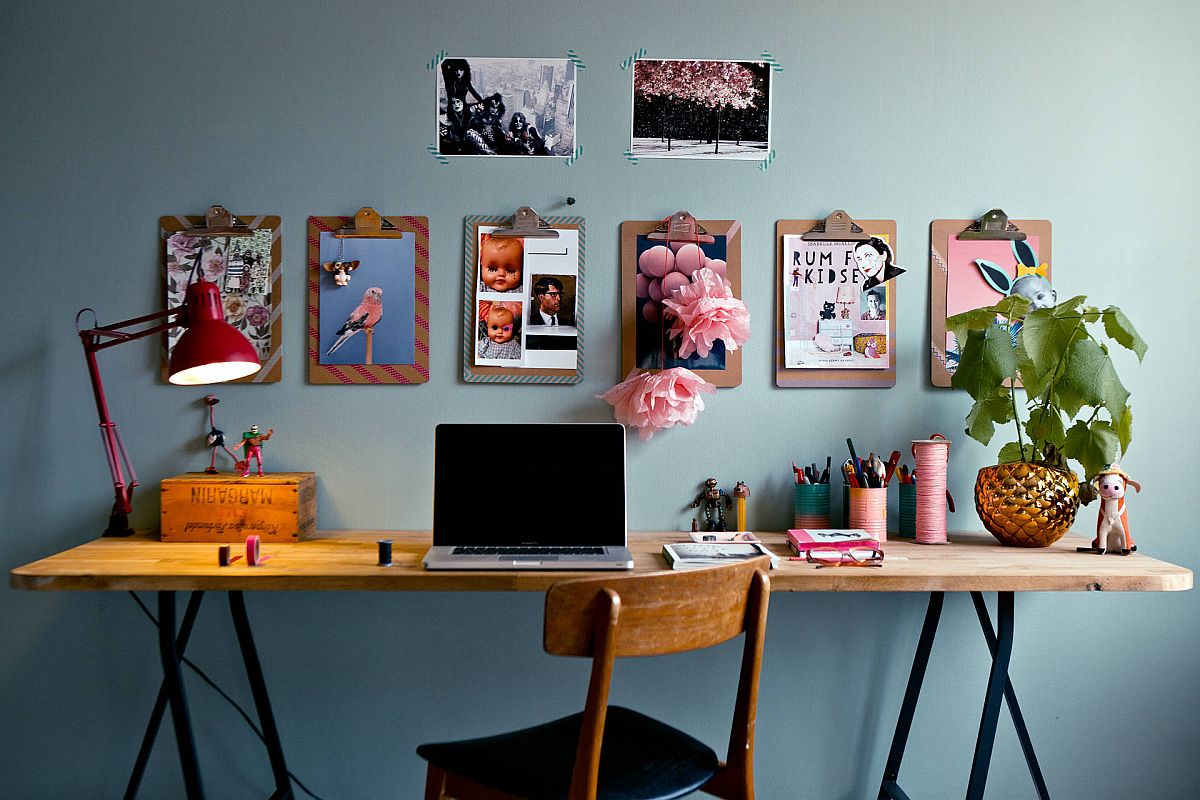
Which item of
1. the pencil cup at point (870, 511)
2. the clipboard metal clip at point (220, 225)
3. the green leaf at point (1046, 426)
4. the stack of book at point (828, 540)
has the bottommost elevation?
the stack of book at point (828, 540)

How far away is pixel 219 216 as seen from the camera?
204 cm

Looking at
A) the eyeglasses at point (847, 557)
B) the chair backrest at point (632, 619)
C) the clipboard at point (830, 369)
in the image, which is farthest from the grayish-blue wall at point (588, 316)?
the chair backrest at point (632, 619)

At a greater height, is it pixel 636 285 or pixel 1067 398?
pixel 636 285

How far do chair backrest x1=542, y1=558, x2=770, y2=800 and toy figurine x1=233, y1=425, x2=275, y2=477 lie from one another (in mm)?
1115

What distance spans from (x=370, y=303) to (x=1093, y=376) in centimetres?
162

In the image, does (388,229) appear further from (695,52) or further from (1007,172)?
(1007,172)

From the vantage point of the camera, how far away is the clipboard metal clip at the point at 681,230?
6.72ft

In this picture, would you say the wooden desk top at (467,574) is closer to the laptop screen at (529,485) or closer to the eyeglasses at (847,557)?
the eyeglasses at (847,557)

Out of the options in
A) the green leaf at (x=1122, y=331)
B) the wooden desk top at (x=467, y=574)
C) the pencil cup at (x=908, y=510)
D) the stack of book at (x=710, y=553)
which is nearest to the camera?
Result: the wooden desk top at (x=467, y=574)

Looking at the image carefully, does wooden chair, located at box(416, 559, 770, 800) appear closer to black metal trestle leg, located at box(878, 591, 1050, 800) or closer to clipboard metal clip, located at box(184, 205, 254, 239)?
black metal trestle leg, located at box(878, 591, 1050, 800)

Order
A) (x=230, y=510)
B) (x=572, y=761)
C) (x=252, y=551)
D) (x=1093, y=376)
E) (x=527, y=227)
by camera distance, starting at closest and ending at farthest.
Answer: (x=572, y=761) → (x=252, y=551) → (x=1093, y=376) → (x=230, y=510) → (x=527, y=227)

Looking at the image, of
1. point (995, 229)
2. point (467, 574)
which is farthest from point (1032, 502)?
point (467, 574)

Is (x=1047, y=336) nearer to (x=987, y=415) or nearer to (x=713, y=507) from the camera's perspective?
(x=987, y=415)

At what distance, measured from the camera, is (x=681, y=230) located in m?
2.05
